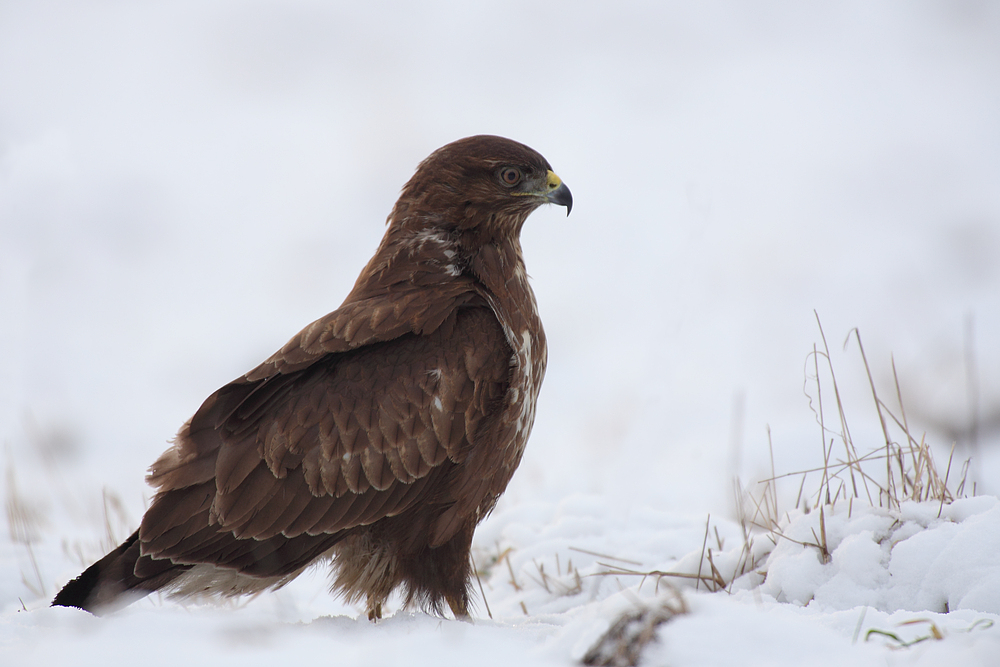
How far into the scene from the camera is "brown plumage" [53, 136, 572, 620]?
3312mm

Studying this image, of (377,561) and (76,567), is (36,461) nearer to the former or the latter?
(76,567)

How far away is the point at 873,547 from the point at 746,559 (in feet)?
2.21

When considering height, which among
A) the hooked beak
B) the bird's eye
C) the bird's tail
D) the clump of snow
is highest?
the bird's eye

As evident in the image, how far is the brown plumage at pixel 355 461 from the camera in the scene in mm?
3312

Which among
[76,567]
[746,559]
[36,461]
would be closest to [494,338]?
[746,559]

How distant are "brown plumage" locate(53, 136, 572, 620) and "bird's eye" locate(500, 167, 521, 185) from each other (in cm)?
66

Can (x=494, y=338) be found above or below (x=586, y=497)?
above

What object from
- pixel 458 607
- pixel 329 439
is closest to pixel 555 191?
pixel 329 439

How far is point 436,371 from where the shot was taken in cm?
344

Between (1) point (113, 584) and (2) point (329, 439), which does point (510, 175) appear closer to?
(2) point (329, 439)

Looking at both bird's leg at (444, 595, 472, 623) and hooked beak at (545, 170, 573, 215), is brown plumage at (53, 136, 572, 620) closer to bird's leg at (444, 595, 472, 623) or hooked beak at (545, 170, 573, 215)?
bird's leg at (444, 595, 472, 623)

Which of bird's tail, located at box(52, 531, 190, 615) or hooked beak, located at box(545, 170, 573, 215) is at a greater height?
hooked beak, located at box(545, 170, 573, 215)

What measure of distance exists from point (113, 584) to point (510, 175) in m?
2.59

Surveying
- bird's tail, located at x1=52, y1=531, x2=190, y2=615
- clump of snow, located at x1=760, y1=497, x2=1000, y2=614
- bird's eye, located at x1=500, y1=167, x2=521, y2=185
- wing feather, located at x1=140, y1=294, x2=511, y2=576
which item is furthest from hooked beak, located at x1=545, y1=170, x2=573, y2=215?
bird's tail, located at x1=52, y1=531, x2=190, y2=615
